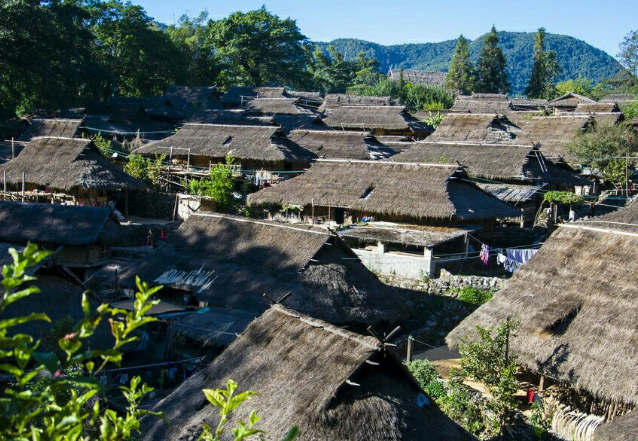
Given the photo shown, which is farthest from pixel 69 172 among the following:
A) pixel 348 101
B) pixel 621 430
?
pixel 348 101

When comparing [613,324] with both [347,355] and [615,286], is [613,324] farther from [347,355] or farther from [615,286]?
[347,355]

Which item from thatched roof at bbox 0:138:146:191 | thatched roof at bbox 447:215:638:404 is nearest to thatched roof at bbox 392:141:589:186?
thatched roof at bbox 0:138:146:191

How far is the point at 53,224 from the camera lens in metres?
19.7

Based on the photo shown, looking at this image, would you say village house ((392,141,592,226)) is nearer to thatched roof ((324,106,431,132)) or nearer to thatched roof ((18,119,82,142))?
thatched roof ((324,106,431,132))

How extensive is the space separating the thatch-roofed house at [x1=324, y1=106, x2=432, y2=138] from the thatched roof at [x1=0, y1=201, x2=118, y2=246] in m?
26.3

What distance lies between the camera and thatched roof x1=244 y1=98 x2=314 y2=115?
47312 mm

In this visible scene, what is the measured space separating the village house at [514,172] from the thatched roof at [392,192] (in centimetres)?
397

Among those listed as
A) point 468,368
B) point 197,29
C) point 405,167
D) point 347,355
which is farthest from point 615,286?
point 197,29

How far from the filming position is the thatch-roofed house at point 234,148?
3128 centimetres

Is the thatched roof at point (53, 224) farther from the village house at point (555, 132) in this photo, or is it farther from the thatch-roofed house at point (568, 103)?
the thatch-roofed house at point (568, 103)

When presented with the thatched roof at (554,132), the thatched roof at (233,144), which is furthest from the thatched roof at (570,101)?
the thatched roof at (233,144)

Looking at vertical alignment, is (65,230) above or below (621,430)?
above

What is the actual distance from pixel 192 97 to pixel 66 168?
73.7 ft

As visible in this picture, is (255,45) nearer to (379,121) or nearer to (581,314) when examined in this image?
(379,121)
